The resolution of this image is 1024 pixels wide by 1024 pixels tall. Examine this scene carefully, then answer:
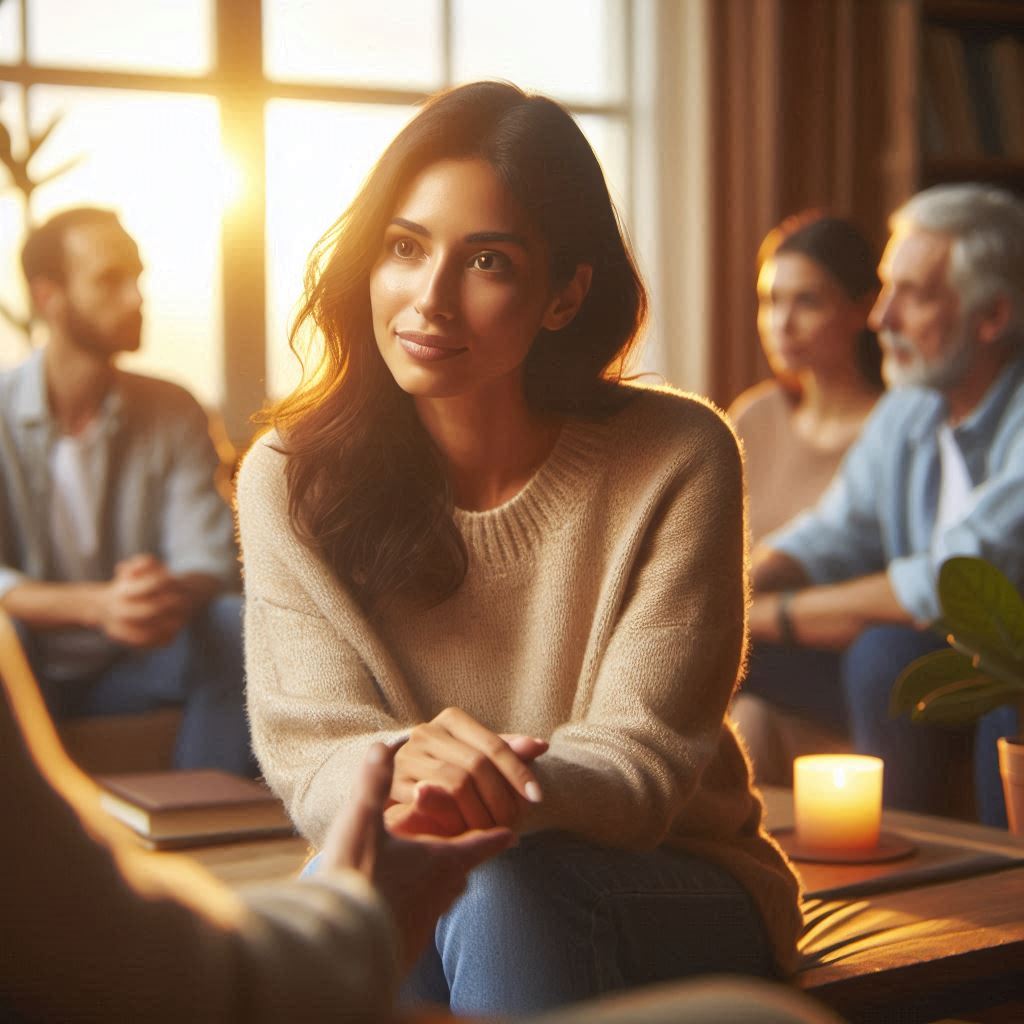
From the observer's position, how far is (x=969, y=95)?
3855 millimetres

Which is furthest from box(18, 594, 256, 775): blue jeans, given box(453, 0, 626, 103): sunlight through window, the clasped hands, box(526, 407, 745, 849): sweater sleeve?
box(453, 0, 626, 103): sunlight through window

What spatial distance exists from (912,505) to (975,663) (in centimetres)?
95

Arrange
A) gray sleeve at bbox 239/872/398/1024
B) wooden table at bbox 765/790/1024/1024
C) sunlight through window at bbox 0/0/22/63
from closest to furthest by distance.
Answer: gray sleeve at bbox 239/872/398/1024 → wooden table at bbox 765/790/1024/1024 → sunlight through window at bbox 0/0/22/63

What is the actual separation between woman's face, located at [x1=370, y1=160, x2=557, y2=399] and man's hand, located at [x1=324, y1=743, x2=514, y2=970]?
456 millimetres

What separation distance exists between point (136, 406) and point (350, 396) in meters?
1.44

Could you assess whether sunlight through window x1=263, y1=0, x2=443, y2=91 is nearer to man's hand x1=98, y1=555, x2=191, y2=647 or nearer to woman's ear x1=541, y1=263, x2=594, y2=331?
man's hand x1=98, y1=555, x2=191, y2=647

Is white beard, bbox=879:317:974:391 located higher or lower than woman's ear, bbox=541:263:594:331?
lower

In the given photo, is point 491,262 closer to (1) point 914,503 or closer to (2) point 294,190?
(1) point 914,503

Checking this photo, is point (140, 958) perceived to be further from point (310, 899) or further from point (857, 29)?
point (857, 29)

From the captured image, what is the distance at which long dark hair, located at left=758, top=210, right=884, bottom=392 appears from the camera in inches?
120

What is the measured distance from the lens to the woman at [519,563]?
123cm

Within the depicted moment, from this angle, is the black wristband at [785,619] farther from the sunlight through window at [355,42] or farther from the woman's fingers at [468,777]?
the sunlight through window at [355,42]

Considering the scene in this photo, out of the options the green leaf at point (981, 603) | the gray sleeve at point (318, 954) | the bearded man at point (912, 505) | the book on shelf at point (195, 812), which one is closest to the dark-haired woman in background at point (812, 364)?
the bearded man at point (912, 505)

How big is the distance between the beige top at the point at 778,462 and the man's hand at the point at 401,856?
6.74 feet
